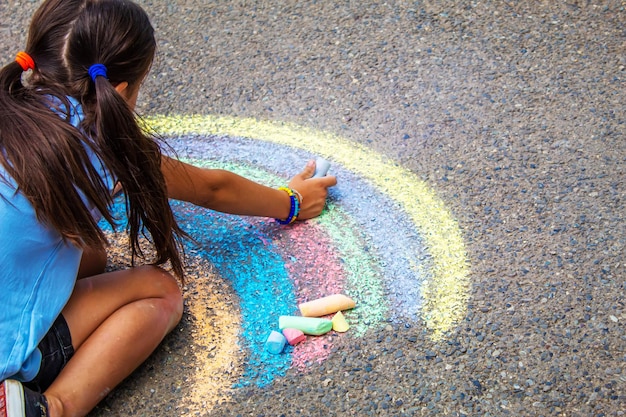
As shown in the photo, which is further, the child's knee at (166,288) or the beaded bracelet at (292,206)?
the beaded bracelet at (292,206)

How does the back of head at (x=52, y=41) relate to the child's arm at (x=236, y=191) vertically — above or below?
above

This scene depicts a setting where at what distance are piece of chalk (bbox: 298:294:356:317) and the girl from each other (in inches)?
16.3

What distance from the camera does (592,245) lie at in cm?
222

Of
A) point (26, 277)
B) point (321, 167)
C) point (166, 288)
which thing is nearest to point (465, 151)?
point (321, 167)

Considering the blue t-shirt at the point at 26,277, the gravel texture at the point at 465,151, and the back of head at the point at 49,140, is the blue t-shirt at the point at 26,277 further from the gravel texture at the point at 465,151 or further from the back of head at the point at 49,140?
the gravel texture at the point at 465,151

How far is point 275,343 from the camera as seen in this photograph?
1948 mm

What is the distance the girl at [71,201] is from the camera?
1.55 m

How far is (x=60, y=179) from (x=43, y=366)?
0.48 meters

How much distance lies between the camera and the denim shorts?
1724 mm

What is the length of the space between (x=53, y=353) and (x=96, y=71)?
0.69 meters

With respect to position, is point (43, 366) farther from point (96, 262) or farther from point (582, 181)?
point (582, 181)

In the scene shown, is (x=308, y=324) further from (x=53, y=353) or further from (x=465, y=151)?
(x=465, y=151)

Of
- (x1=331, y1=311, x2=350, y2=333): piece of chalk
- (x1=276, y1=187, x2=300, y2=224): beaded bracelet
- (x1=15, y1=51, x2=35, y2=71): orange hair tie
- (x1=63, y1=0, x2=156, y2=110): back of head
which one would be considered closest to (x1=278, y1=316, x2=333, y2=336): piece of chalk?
(x1=331, y1=311, x2=350, y2=333): piece of chalk

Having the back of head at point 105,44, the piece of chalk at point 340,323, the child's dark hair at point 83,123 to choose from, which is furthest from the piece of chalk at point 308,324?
the back of head at point 105,44
